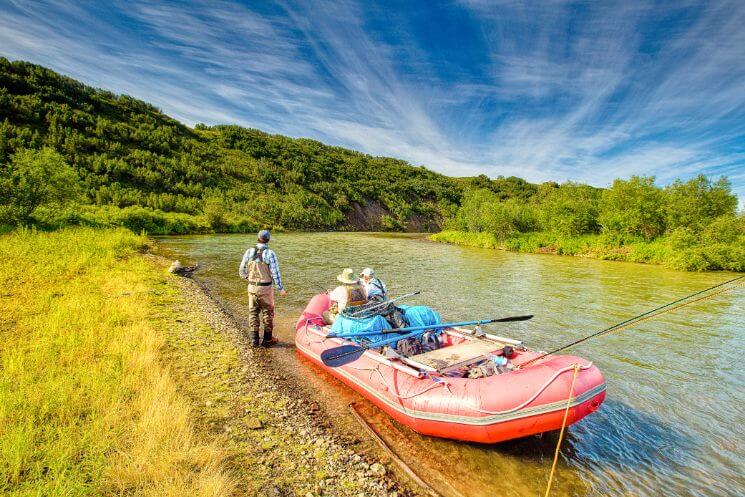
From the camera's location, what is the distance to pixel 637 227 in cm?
3241

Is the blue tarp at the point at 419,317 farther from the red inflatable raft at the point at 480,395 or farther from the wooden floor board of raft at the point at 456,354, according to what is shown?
the red inflatable raft at the point at 480,395

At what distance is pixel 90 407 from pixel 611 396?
331 inches

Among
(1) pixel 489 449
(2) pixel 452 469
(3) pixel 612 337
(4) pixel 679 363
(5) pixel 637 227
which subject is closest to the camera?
(2) pixel 452 469

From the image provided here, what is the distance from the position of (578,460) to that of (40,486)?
610cm

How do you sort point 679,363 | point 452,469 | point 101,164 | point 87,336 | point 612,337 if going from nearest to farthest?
point 452,469, point 87,336, point 679,363, point 612,337, point 101,164

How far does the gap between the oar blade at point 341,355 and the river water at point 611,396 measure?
572mm

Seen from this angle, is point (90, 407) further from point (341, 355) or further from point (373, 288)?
point (373, 288)

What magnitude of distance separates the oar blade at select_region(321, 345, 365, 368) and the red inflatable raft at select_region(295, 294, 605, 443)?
368mm

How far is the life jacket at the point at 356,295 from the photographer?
7711 mm

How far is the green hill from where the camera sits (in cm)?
4206

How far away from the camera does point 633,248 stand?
29.3 m

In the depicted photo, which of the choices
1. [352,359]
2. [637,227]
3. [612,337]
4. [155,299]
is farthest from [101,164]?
[637,227]

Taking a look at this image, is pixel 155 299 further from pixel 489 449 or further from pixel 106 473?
pixel 489 449

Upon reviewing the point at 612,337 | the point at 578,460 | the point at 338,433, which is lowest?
the point at 338,433
